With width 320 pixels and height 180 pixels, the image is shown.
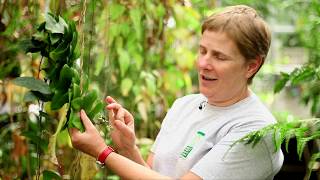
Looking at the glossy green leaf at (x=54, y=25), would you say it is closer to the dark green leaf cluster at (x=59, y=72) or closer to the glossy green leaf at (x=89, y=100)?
the dark green leaf cluster at (x=59, y=72)

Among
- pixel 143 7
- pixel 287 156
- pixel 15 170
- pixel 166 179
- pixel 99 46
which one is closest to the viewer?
pixel 166 179

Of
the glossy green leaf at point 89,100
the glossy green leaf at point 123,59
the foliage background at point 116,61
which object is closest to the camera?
the glossy green leaf at point 89,100

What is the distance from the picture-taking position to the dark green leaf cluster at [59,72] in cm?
160

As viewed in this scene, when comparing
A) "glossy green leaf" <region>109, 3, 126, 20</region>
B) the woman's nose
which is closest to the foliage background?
"glossy green leaf" <region>109, 3, 126, 20</region>

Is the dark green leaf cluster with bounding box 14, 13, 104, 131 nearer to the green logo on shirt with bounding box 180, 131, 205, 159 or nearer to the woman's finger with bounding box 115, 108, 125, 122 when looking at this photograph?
the woman's finger with bounding box 115, 108, 125, 122

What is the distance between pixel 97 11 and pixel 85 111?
42.9 inches

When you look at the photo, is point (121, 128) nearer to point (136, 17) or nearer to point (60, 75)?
point (60, 75)

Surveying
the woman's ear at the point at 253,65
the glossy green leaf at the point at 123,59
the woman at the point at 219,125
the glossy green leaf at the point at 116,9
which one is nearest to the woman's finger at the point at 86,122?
the woman at the point at 219,125

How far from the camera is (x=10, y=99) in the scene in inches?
96.8

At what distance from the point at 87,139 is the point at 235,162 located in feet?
1.29

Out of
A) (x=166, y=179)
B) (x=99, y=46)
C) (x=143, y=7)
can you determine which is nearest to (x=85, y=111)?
(x=166, y=179)

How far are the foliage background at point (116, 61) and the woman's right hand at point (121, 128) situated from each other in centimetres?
9

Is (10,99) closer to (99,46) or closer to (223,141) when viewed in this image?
(99,46)

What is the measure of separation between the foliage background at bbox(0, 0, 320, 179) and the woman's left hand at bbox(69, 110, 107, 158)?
0.76 ft
